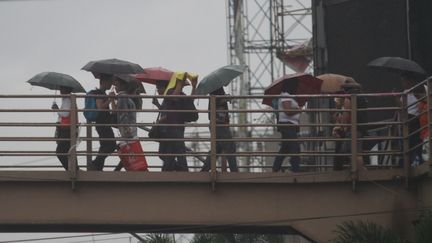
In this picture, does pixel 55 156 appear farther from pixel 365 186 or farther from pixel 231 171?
pixel 365 186

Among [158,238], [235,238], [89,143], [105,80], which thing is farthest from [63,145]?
[235,238]

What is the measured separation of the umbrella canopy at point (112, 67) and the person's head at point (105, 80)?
189mm

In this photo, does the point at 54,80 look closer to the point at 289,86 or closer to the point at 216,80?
the point at 216,80

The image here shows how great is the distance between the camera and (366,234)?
47.6 feet

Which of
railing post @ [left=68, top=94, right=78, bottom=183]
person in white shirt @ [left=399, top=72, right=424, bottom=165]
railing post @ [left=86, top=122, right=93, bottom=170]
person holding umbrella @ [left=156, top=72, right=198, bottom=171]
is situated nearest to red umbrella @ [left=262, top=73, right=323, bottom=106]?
person holding umbrella @ [left=156, top=72, right=198, bottom=171]

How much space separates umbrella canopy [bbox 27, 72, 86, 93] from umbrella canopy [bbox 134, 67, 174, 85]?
109 cm

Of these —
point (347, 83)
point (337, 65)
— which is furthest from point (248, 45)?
point (347, 83)

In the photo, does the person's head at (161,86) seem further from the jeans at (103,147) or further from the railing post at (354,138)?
the railing post at (354,138)

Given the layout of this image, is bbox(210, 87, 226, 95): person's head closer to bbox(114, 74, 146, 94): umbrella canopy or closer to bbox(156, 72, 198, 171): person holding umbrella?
bbox(156, 72, 198, 171): person holding umbrella

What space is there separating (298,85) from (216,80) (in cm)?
122

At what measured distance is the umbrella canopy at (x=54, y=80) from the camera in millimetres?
16255

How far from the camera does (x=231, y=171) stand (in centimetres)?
1600

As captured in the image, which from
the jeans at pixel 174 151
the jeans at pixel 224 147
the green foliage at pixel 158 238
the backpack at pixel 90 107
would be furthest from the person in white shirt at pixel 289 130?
the green foliage at pixel 158 238

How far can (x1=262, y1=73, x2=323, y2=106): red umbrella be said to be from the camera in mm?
16422
